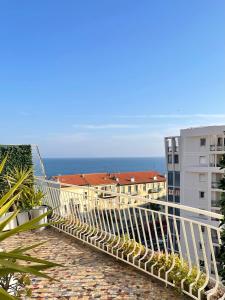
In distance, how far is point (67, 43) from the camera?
1958 cm

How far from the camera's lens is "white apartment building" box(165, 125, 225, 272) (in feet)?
88.4

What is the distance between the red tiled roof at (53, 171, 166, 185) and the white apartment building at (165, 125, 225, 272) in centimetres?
2221

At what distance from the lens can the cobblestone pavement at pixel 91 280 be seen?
3408 millimetres

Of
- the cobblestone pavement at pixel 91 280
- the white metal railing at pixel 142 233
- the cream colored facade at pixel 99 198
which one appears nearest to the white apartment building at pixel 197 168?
the cream colored facade at pixel 99 198

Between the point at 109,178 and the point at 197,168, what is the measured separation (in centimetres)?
2997

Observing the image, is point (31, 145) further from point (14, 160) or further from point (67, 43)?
point (67, 43)

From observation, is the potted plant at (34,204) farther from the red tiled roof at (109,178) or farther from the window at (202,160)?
the red tiled roof at (109,178)

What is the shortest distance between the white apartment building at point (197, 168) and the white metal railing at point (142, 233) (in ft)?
70.4

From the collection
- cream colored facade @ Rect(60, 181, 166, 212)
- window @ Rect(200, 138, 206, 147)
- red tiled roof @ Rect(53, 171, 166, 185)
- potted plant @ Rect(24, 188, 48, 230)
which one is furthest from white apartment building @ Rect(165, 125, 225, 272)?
red tiled roof @ Rect(53, 171, 166, 185)

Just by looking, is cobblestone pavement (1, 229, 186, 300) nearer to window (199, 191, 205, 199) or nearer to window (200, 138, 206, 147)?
window (199, 191, 205, 199)

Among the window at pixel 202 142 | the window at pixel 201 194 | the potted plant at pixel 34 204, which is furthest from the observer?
the window at pixel 202 142

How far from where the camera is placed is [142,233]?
4.54m

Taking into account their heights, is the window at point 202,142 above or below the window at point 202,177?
above

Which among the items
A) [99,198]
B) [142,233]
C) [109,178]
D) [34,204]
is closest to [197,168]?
[34,204]
